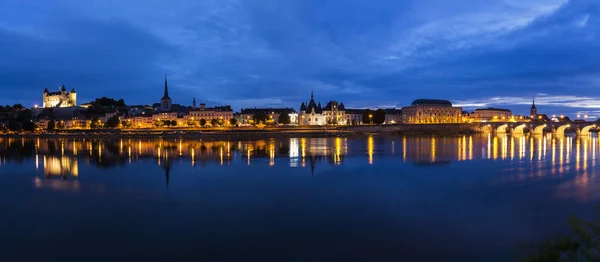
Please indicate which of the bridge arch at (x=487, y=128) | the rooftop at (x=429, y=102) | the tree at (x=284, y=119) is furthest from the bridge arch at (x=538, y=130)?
the tree at (x=284, y=119)

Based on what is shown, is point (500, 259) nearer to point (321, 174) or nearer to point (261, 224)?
point (261, 224)

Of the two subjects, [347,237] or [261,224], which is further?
[261,224]

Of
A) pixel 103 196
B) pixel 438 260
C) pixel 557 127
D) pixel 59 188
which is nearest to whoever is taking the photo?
pixel 438 260

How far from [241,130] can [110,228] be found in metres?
66.9

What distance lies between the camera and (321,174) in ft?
69.4

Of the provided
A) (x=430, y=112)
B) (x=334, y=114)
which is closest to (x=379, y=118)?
(x=334, y=114)

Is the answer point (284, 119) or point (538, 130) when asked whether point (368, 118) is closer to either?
point (284, 119)

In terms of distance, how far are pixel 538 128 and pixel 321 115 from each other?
1759 inches

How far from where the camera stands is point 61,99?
434 feet

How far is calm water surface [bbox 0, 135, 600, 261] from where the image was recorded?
943 centimetres

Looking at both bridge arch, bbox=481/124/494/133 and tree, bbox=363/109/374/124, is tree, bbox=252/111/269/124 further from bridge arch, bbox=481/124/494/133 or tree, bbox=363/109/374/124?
bridge arch, bbox=481/124/494/133

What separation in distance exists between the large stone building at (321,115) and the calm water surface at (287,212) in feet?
256

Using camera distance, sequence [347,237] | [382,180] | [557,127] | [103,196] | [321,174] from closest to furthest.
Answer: [347,237]
[103,196]
[382,180]
[321,174]
[557,127]

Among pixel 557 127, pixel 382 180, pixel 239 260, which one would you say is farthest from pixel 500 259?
pixel 557 127
